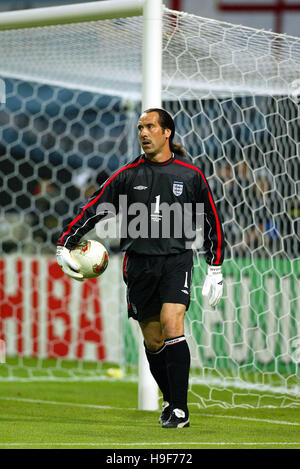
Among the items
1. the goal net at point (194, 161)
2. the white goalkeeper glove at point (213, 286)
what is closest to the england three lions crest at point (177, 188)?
the white goalkeeper glove at point (213, 286)

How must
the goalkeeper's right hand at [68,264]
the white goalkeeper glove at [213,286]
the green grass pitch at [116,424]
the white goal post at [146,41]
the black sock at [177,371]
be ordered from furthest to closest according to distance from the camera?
the white goal post at [146,41], the white goalkeeper glove at [213,286], the goalkeeper's right hand at [68,264], the black sock at [177,371], the green grass pitch at [116,424]

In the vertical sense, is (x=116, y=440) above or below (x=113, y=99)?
below

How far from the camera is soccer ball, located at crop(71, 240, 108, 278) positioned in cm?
497

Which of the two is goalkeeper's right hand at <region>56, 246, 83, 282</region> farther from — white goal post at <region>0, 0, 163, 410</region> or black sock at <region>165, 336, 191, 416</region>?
white goal post at <region>0, 0, 163, 410</region>

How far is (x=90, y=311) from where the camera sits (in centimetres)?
Result: 951

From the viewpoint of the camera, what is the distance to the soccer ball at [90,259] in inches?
196

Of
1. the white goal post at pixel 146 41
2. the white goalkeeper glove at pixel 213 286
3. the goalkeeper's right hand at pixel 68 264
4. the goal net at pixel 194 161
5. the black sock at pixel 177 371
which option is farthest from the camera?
the goal net at pixel 194 161

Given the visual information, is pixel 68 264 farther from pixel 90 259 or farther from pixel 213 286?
pixel 213 286

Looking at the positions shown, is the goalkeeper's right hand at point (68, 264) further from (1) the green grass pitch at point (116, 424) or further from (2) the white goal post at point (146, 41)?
(2) the white goal post at point (146, 41)

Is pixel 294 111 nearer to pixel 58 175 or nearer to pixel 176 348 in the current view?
pixel 176 348

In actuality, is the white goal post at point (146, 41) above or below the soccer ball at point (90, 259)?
above

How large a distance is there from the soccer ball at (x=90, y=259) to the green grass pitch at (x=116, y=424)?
86 centimetres
